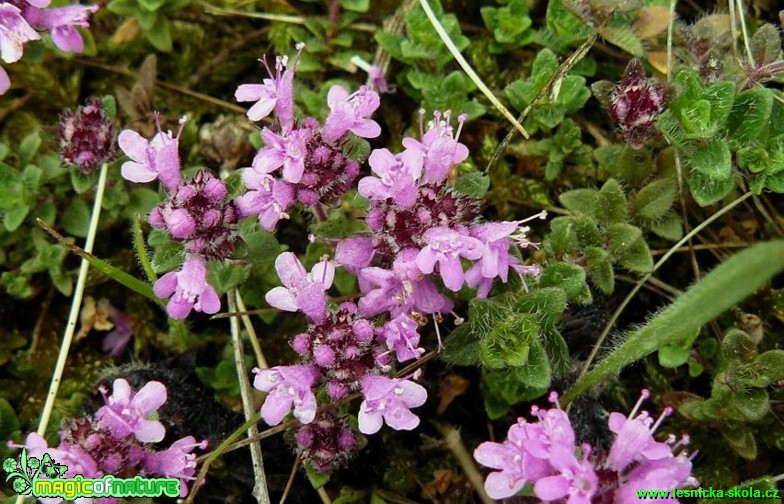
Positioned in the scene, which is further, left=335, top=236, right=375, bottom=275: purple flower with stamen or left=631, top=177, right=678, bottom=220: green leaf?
left=631, top=177, right=678, bottom=220: green leaf

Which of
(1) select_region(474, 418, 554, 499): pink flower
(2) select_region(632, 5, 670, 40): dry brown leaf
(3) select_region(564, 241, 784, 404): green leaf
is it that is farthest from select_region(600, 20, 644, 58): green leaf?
(1) select_region(474, 418, 554, 499): pink flower

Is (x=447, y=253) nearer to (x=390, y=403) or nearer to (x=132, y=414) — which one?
(x=390, y=403)

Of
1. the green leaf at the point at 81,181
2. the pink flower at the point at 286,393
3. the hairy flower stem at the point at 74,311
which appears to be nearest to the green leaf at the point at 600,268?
the pink flower at the point at 286,393

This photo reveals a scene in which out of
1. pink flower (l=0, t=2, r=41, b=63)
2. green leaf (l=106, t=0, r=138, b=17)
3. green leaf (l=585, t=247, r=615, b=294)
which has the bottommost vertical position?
green leaf (l=585, t=247, r=615, b=294)

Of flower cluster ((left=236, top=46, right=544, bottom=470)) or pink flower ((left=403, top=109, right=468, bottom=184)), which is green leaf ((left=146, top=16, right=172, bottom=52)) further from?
pink flower ((left=403, top=109, right=468, bottom=184))

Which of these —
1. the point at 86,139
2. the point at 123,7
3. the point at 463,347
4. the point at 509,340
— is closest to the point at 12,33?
the point at 86,139

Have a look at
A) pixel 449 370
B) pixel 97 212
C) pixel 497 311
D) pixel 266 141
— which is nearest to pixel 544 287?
pixel 497 311
